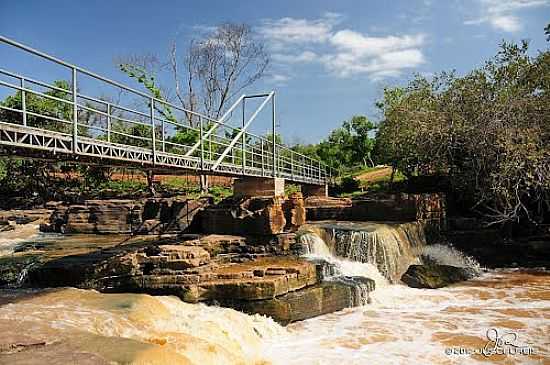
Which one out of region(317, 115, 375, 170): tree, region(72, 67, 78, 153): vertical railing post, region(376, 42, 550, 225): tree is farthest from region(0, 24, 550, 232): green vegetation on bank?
region(317, 115, 375, 170): tree

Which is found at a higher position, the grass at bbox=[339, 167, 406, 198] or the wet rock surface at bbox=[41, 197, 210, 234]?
the grass at bbox=[339, 167, 406, 198]

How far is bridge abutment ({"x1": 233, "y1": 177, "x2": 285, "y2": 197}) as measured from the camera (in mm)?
16688

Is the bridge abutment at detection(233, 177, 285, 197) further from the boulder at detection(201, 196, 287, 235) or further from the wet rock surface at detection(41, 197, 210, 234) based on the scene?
the wet rock surface at detection(41, 197, 210, 234)

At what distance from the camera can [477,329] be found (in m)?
9.78

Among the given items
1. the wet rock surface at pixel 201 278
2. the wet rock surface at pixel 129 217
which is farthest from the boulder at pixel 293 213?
the wet rock surface at pixel 129 217

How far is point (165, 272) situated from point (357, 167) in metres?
42.6

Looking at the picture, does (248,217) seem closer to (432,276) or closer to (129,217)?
(432,276)

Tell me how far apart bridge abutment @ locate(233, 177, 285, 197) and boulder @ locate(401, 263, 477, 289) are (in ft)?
17.7

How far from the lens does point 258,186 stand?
1683cm

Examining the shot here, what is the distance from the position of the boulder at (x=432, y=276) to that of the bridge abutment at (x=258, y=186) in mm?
5403

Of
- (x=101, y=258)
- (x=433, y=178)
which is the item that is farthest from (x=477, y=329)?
(x=433, y=178)

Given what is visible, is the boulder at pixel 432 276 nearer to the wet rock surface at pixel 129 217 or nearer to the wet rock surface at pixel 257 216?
the wet rock surface at pixel 257 216

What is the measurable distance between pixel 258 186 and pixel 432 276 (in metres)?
6.71

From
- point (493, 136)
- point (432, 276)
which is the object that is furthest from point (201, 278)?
point (493, 136)
